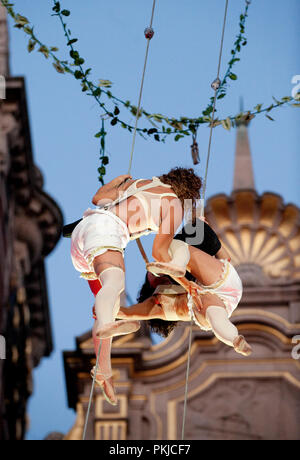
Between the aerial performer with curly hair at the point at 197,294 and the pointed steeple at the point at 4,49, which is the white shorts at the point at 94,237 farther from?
the pointed steeple at the point at 4,49

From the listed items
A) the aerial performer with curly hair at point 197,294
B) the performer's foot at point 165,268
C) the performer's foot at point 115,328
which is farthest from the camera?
the aerial performer with curly hair at point 197,294

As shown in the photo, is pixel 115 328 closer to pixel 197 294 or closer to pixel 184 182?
pixel 197 294

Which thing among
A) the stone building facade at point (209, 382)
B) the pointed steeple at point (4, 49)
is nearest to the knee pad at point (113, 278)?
the stone building facade at point (209, 382)

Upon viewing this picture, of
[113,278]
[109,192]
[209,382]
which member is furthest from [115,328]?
[209,382]

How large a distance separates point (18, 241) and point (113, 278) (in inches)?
427

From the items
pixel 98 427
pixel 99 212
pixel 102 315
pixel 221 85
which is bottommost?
pixel 98 427

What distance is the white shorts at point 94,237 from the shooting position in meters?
5.09

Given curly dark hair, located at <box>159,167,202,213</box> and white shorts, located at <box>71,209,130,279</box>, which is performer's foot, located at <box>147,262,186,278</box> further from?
curly dark hair, located at <box>159,167,202,213</box>

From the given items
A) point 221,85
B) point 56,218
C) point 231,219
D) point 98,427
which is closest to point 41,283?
point 56,218

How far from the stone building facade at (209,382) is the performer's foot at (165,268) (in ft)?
23.2

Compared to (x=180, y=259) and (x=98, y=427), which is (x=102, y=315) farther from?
(x=98, y=427)

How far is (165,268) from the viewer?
4.90 meters
